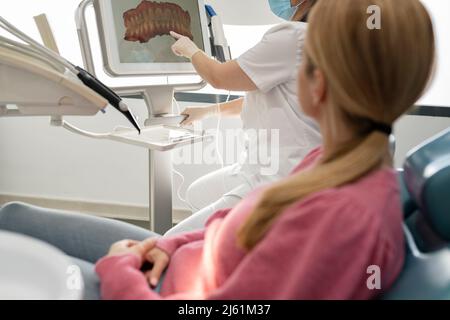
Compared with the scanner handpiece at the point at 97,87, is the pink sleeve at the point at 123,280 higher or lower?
lower

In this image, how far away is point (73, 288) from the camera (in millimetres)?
609

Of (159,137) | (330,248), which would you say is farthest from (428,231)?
(159,137)

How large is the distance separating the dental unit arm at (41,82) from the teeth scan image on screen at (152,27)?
51cm

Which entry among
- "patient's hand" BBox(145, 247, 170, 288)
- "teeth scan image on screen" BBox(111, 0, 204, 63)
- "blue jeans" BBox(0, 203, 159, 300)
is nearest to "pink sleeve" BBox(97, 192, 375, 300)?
"patient's hand" BBox(145, 247, 170, 288)

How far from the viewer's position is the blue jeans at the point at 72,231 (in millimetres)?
1041

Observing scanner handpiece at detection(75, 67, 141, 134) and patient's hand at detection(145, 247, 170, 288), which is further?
scanner handpiece at detection(75, 67, 141, 134)

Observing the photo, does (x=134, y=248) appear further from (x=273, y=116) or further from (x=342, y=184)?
(x=273, y=116)

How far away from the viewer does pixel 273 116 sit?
1318 millimetres

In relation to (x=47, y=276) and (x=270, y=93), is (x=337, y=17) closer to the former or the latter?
(x=47, y=276)

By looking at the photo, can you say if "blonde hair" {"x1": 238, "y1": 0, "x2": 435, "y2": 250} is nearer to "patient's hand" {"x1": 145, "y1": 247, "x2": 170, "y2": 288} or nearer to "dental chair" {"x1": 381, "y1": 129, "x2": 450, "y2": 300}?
"dental chair" {"x1": 381, "y1": 129, "x2": 450, "y2": 300}

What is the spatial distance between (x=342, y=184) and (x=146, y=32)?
111 cm

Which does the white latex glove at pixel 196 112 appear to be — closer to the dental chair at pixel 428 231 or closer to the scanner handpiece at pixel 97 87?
the scanner handpiece at pixel 97 87

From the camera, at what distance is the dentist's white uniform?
1.25 m

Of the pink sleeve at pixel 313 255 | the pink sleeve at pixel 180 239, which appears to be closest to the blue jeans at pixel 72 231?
the pink sleeve at pixel 180 239
